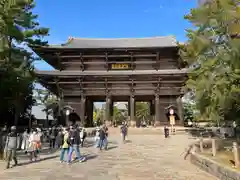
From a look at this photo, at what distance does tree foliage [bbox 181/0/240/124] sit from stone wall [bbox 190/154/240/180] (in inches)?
147

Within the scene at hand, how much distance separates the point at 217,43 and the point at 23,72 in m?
12.2

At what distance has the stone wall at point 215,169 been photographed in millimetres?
7969

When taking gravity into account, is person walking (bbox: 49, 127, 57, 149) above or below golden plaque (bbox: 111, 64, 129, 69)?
below

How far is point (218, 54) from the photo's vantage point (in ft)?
44.5

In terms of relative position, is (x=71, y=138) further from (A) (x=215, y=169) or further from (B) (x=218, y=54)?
(B) (x=218, y=54)

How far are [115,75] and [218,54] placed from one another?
802 inches

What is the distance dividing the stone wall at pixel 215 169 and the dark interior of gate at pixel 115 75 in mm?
21029

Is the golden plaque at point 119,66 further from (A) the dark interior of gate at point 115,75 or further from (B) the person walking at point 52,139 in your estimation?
(B) the person walking at point 52,139

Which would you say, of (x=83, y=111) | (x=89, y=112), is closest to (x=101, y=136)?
(x=83, y=111)

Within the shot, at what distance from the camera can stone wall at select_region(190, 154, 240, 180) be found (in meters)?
7.97

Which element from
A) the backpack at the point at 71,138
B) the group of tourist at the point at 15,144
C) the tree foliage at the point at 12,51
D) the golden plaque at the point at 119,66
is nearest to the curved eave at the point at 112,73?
the golden plaque at the point at 119,66

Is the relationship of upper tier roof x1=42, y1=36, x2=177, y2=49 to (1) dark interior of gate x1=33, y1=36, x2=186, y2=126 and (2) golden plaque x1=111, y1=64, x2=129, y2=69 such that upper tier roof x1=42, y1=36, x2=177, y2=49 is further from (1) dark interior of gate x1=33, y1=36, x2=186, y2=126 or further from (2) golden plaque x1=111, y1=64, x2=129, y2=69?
(2) golden plaque x1=111, y1=64, x2=129, y2=69

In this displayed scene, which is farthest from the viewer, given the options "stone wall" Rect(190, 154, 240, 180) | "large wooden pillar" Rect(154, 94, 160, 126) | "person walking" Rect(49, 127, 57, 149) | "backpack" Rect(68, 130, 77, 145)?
"large wooden pillar" Rect(154, 94, 160, 126)

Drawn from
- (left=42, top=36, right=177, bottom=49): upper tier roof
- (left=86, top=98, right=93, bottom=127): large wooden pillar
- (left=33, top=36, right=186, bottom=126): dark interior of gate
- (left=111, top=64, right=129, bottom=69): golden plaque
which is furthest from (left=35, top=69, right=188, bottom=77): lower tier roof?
(left=42, top=36, right=177, bottom=49): upper tier roof
